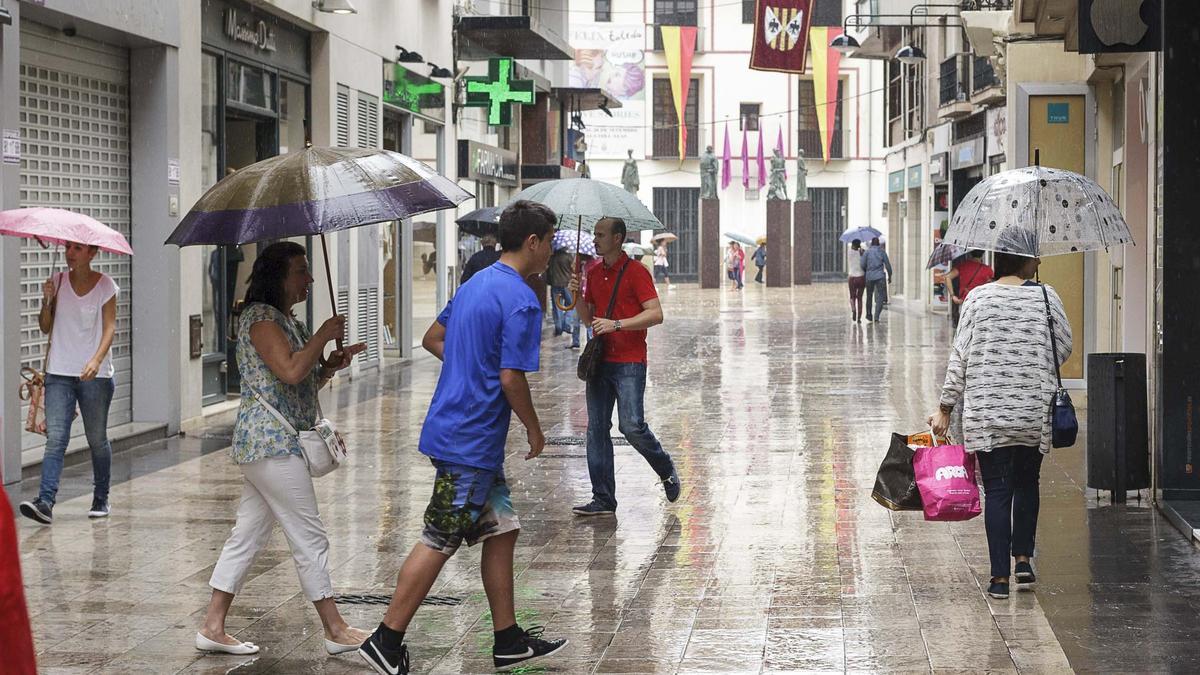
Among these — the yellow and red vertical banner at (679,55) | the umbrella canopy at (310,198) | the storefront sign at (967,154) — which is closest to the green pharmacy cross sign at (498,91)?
the storefront sign at (967,154)

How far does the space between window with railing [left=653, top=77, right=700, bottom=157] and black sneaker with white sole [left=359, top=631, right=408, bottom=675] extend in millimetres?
56173

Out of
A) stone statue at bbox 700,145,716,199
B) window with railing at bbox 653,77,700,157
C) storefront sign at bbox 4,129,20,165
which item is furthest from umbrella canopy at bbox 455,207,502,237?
window with railing at bbox 653,77,700,157

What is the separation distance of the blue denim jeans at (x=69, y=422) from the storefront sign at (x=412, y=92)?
1242 centimetres

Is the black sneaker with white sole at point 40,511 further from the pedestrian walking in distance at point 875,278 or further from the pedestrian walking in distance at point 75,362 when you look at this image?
the pedestrian walking in distance at point 875,278

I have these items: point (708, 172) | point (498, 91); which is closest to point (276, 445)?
point (498, 91)

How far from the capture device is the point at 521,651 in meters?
6.35

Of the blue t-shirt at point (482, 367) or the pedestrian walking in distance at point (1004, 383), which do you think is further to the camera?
the pedestrian walking in distance at point (1004, 383)

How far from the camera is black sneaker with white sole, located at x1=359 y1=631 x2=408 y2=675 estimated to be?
606 cm

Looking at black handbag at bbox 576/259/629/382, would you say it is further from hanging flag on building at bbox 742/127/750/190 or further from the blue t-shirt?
hanging flag on building at bbox 742/127/750/190

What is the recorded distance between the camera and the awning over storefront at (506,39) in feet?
85.9

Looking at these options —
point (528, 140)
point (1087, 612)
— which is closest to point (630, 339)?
point (1087, 612)

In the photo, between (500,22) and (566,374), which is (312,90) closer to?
(566,374)

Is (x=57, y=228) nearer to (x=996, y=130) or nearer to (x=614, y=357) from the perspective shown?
(x=614, y=357)

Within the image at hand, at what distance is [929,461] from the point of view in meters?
7.45
